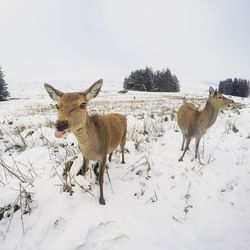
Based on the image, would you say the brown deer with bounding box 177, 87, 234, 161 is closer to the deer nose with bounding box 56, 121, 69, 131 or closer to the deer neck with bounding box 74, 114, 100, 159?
the deer neck with bounding box 74, 114, 100, 159

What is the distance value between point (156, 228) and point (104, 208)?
857 millimetres

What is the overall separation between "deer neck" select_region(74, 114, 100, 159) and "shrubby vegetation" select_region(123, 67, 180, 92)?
57234mm

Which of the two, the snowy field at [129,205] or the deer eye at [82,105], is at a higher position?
the deer eye at [82,105]

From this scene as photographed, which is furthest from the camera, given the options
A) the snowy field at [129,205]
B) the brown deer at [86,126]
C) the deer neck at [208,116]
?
the deer neck at [208,116]

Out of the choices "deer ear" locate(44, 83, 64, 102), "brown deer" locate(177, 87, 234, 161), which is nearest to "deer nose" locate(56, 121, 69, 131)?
"deer ear" locate(44, 83, 64, 102)

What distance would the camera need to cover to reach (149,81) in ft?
206

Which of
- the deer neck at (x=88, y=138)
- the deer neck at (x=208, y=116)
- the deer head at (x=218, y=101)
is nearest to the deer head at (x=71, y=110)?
the deer neck at (x=88, y=138)

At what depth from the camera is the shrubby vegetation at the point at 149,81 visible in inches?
A: 2468

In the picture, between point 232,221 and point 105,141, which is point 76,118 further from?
point 232,221

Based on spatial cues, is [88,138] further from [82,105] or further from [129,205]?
[129,205]

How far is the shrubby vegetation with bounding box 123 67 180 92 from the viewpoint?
206 feet

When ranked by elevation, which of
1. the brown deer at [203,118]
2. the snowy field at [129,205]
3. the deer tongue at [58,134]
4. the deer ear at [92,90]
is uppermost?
the deer ear at [92,90]

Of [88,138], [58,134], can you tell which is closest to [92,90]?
[88,138]

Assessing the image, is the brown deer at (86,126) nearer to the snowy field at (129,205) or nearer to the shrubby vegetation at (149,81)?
the snowy field at (129,205)
